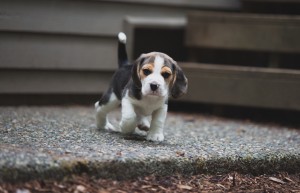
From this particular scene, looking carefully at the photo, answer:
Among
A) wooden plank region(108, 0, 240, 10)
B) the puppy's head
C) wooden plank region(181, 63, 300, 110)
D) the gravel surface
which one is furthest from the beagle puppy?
wooden plank region(108, 0, 240, 10)

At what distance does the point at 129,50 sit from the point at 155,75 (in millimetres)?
1986

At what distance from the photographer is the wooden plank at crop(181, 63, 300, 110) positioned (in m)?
4.27

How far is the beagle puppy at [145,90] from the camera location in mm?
2750

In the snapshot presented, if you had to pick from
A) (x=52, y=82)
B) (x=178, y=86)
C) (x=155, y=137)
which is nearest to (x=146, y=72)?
(x=178, y=86)

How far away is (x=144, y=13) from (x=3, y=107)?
1.63 meters

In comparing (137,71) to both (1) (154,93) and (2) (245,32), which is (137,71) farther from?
(2) (245,32)

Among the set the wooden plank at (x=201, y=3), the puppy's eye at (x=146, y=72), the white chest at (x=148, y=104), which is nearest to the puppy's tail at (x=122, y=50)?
the white chest at (x=148, y=104)

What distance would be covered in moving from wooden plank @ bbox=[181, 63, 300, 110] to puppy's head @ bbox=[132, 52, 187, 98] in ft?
5.31

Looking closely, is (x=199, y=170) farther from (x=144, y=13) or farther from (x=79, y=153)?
(x=144, y=13)

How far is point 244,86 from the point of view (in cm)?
440

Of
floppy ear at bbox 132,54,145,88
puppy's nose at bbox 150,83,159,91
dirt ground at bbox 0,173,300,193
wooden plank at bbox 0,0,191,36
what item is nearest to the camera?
dirt ground at bbox 0,173,300,193

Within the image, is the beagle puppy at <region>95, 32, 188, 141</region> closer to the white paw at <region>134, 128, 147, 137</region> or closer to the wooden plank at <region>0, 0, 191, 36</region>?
the white paw at <region>134, 128, 147, 137</region>

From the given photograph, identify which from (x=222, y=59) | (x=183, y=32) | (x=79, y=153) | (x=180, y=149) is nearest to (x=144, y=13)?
(x=183, y=32)

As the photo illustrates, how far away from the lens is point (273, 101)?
4.34 meters
